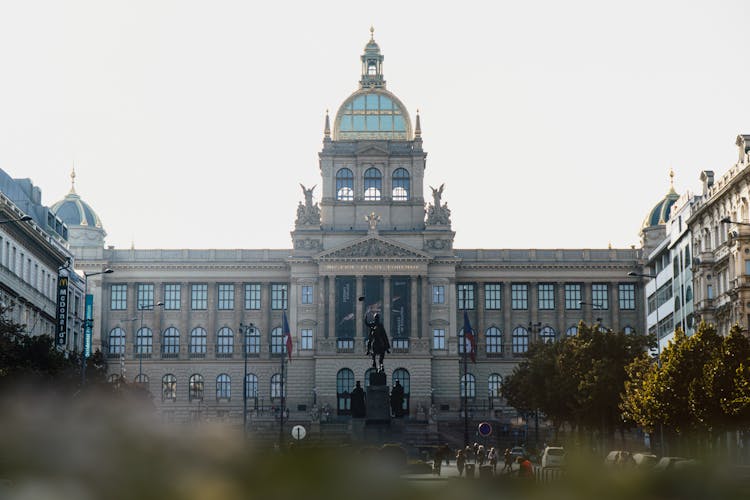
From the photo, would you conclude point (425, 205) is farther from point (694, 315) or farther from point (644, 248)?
point (694, 315)

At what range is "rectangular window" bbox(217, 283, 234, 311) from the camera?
157000mm

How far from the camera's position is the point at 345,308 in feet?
497

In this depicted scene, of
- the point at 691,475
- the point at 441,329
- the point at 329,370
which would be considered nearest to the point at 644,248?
the point at 441,329

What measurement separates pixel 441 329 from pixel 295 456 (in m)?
148

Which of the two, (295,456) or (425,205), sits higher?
(425,205)

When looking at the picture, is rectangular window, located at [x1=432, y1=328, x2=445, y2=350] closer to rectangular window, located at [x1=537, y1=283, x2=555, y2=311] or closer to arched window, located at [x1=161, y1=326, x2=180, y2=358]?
rectangular window, located at [x1=537, y1=283, x2=555, y2=311]

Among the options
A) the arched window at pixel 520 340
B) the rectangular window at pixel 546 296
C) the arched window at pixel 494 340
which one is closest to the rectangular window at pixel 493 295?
the arched window at pixel 494 340

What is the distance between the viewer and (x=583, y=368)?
9812cm

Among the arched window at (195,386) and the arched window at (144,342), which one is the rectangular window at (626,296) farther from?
the arched window at (144,342)

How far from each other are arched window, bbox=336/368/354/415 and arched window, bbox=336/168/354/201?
20.2 m

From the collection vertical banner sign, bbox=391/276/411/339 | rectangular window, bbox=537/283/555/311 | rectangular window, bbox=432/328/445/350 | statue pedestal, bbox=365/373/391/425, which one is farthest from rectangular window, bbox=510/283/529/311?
statue pedestal, bbox=365/373/391/425

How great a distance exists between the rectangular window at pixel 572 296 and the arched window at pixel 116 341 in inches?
1954

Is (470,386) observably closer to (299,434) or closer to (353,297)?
(353,297)

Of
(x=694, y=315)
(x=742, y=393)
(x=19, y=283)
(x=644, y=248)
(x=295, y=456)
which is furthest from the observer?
(x=644, y=248)
